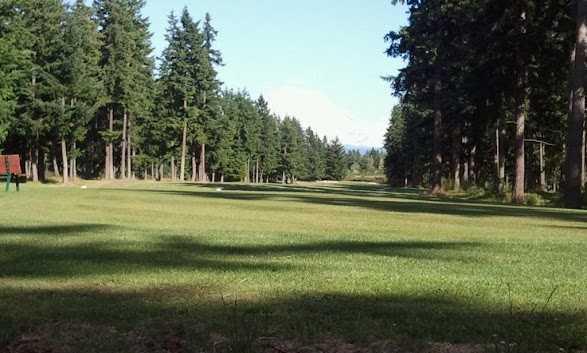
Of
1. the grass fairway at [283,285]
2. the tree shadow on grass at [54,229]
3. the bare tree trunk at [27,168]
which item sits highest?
the bare tree trunk at [27,168]

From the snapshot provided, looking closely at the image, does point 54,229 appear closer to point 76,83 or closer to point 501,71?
point 501,71

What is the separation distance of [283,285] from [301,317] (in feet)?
5.23

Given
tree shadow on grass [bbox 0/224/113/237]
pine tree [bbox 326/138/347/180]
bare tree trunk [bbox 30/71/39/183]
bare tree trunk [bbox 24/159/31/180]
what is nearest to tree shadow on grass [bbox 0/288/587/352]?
tree shadow on grass [bbox 0/224/113/237]

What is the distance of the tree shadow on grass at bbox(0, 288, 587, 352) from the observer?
16.0ft

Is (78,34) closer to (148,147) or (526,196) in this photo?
(148,147)

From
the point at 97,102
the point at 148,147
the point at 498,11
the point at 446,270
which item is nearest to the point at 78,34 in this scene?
the point at 97,102

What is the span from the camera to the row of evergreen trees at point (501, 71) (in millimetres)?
26078

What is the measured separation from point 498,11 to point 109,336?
97.6 feet

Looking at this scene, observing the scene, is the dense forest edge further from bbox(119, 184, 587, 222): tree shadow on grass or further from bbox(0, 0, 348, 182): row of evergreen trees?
bbox(119, 184, 587, 222): tree shadow on grass

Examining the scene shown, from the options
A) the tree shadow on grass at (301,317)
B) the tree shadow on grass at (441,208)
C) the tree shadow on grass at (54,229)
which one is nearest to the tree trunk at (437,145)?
the tree shadow on grass at (441,208)

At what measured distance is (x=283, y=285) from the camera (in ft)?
23.0

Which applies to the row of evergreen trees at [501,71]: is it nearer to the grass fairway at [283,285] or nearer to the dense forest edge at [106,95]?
the grass fairway at [283,285]

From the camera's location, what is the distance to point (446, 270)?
8297 mm

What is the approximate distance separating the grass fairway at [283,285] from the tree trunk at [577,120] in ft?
40.7
